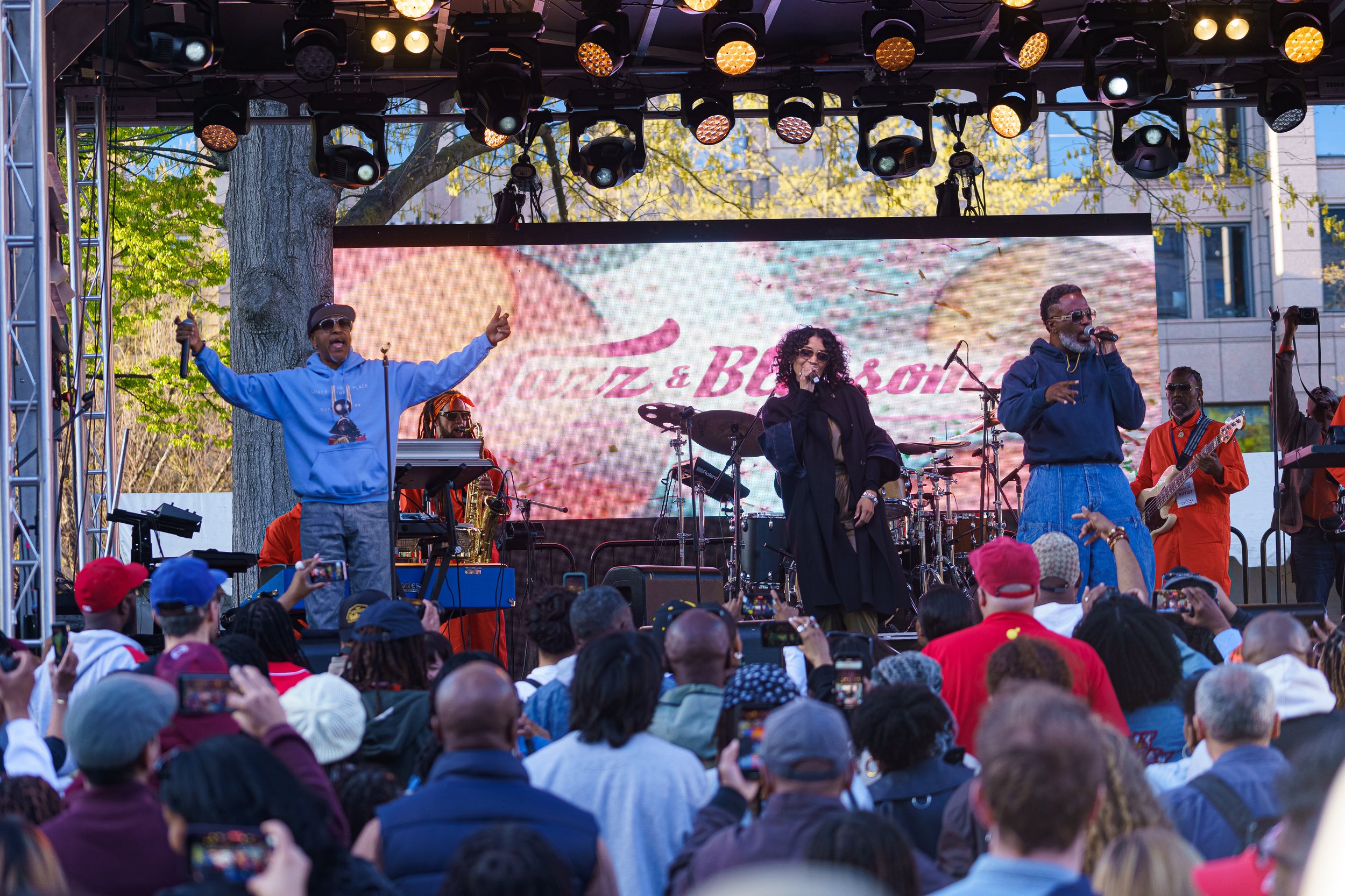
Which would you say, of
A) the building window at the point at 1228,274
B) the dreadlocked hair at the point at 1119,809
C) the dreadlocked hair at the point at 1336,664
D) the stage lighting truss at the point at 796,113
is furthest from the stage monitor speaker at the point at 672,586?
the building window at the point at 1228,274

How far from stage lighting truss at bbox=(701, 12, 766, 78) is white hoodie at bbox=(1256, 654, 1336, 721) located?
6.25 m

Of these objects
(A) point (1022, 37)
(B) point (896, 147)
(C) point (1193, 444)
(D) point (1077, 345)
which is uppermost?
(A) point (1022, 37)

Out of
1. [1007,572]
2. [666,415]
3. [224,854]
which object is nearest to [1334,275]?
[666,415]

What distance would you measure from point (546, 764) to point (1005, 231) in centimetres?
961

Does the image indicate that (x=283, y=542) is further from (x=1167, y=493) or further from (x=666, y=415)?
(x=1167, y=493)

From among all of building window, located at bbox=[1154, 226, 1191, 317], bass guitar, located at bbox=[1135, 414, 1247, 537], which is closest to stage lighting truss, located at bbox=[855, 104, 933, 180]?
bass guitar, located at bbox=[1135, 414, 1247, 537]

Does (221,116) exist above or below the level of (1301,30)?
below

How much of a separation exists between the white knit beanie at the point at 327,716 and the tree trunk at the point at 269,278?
319 inches

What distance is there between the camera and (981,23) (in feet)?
32.9

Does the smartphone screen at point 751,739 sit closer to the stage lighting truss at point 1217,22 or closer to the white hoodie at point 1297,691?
the white hoodie at point 1297,691

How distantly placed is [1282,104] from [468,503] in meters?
6.39

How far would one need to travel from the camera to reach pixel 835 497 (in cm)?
725

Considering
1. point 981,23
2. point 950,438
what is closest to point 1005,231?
point 950,438

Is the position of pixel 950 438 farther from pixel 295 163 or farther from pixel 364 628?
pixel 364 628
